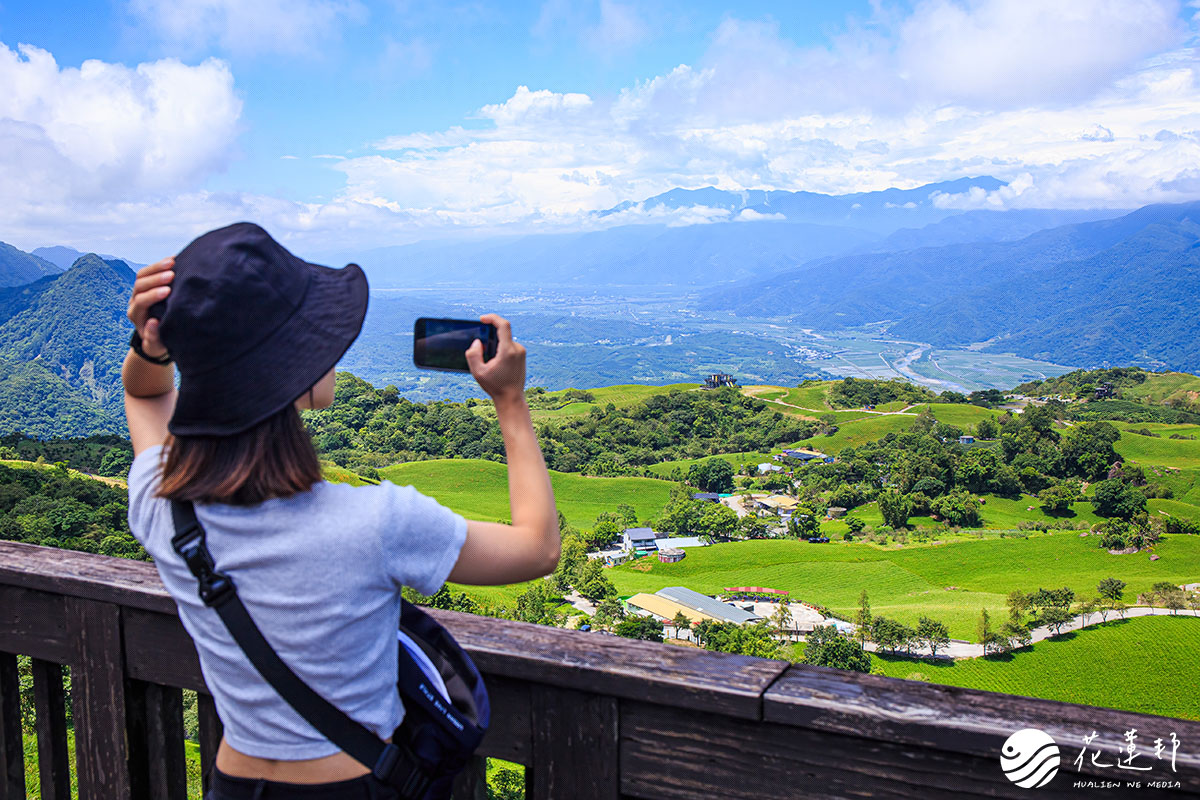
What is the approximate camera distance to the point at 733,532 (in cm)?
4656

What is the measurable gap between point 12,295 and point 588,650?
4180 inches

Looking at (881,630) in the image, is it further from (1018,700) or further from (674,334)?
(674,334)

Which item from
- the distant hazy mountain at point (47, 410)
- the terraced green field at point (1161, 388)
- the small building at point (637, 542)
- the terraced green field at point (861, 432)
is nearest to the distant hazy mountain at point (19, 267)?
the distant hazy mountain at point (47, 410)

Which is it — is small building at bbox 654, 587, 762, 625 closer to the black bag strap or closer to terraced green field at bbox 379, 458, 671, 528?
terraced green field at bbox 379, 458, 671, 528

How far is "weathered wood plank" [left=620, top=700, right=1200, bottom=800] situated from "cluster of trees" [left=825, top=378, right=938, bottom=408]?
259 ft

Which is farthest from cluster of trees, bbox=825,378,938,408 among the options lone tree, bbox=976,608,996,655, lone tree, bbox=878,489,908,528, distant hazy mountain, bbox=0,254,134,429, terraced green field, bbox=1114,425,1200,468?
distant hazy mountain, bbox=0,254,134,429

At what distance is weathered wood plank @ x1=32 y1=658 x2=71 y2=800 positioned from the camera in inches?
70.6

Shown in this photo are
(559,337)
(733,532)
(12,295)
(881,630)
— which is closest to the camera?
(881,630)

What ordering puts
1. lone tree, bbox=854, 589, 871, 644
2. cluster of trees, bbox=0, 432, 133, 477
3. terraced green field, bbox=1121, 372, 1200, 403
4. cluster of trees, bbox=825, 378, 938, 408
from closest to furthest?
1. lone tree, bbox=854, 589, 871, 644
2. cluster of trees, bbox=0, 432, 133, 477
3. terraced green field, bbox=1121, 372, 1200, 403
4. cluster of trees, bbox=825, 378, 938, 408

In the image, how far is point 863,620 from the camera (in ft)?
105

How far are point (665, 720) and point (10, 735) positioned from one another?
1.62 m

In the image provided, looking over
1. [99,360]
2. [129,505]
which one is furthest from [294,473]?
[99,360]

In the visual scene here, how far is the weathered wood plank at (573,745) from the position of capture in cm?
124

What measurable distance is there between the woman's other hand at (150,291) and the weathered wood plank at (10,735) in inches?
48.4
